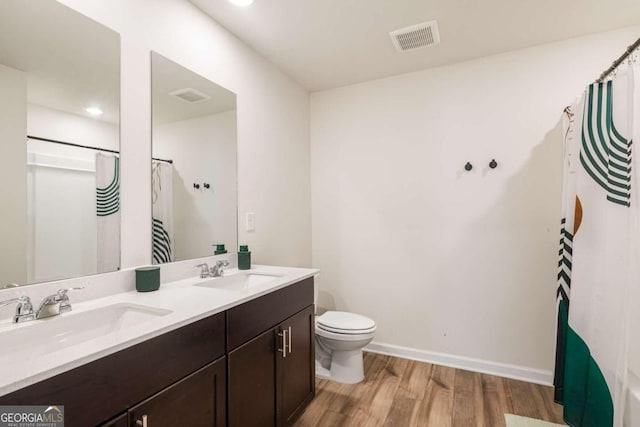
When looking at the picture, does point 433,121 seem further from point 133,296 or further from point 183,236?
point 133,296

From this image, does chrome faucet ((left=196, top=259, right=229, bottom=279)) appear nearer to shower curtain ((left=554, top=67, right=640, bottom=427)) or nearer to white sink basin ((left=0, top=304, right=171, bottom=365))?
white sink basin ((left=0, top=304, right=171, bottom=365))

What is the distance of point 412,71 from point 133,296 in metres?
2.65

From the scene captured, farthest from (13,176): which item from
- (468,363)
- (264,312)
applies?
(468,363)

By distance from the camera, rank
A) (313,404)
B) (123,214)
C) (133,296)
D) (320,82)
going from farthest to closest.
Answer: (320,82) < (313,404) < (123,214) < (133,296)

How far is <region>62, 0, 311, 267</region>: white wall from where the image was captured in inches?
59.2

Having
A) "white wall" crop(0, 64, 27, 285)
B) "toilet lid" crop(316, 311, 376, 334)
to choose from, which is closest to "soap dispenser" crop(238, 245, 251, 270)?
"toilet lid" crop(316, 311, 376, 334)

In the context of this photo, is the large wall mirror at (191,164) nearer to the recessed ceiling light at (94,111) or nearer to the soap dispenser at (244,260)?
the soap dispenser at (244,260)

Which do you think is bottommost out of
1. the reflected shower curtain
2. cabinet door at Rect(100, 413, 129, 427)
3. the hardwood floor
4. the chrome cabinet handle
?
the hardwood floor

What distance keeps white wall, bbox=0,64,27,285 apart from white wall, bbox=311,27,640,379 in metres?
2.22

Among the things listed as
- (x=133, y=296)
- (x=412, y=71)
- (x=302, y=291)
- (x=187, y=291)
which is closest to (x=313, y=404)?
(x=302, y=291)

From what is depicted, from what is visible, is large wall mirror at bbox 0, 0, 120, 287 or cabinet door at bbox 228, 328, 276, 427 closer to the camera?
large wall mirror at bbox 0, 0, 120, 287

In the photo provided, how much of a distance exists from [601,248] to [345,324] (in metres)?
1.57

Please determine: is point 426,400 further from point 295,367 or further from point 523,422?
point 295,367

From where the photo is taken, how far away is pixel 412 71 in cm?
268
